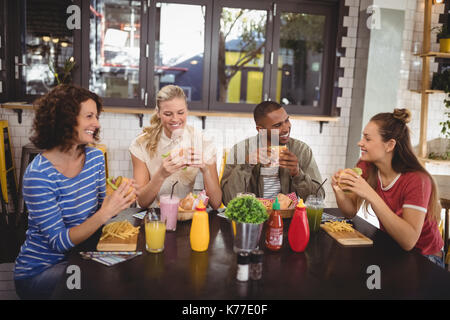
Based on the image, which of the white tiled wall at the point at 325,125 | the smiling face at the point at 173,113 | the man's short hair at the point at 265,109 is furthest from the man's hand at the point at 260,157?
the white tiled wall at the point at 325,125

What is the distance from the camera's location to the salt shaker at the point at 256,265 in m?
1.42

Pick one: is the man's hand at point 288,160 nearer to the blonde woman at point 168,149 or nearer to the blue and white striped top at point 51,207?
the blonde woman at point 168,149

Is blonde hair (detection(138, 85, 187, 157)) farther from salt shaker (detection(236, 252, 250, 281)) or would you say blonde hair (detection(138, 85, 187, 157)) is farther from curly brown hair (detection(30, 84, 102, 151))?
salt shaker (detection(236, 252, 250, 281))

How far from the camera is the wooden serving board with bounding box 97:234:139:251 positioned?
1.65 meters

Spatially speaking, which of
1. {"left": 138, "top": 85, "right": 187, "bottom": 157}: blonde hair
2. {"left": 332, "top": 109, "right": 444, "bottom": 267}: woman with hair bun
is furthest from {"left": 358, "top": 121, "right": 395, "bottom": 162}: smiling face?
{"left": 138, "top": 85, "right": 187, "bottom": 157}: blonde hair

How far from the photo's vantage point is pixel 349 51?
4660 mm

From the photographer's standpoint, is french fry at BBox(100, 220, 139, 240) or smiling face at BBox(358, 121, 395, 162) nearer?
french fry at BBox(100, 220, 139, 240)

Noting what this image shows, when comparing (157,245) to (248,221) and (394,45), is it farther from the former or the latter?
(394,45)

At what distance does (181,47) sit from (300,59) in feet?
4.70

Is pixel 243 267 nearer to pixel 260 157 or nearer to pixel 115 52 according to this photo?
pixel 260 157

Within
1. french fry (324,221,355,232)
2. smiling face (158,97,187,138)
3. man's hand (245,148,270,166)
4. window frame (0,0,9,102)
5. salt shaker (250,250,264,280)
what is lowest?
french fry (324,221,355,232)

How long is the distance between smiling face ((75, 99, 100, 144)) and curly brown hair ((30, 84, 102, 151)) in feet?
0.07
